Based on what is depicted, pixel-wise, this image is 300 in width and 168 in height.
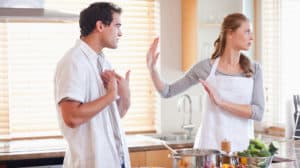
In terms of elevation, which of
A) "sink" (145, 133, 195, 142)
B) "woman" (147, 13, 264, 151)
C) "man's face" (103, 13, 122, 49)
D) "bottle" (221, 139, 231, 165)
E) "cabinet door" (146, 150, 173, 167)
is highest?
"man's face" (103, 13, 122, 49)

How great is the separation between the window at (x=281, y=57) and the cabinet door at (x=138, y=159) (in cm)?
123

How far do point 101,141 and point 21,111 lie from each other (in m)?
2.04

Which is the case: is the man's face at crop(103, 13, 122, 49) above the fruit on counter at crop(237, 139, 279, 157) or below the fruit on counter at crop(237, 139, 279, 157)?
above

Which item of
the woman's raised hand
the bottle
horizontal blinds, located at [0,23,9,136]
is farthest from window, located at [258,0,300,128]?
the bottle

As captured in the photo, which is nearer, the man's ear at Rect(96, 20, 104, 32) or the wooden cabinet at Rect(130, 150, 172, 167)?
the man's ear at Rect(96, 20, 104, 32)

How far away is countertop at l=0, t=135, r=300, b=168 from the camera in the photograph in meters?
3.18

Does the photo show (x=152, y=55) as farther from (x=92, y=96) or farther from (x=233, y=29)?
(x=92, y=96)

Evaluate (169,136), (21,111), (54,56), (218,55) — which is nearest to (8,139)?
(21,111)

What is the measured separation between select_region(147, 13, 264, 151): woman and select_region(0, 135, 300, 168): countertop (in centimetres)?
30

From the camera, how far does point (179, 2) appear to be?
4297 millimetres

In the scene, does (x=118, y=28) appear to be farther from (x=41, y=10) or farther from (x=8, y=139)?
(x=8, y=139)

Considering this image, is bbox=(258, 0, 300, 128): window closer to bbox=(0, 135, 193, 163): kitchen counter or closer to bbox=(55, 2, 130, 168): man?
bbox=(0, 135, 193, 163): kitchen counter

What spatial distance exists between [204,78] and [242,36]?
1.04ft

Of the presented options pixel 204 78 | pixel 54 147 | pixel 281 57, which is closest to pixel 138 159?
pixel 54 147
